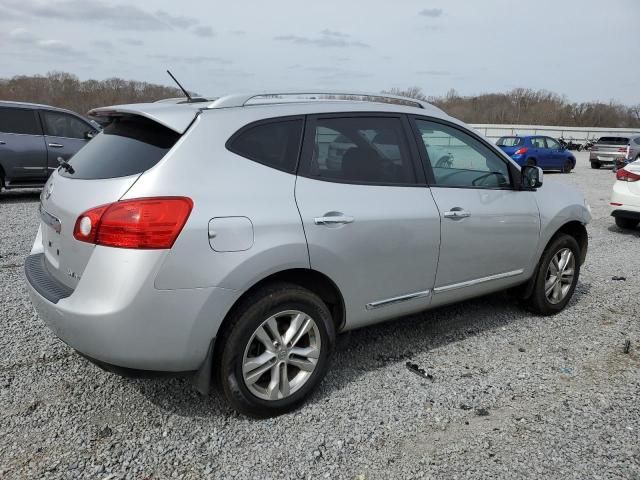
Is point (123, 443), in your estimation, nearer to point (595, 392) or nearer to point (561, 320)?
point (595, 392)

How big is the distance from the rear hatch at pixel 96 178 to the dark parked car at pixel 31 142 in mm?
7476

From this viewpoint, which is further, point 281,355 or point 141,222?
point 281,355

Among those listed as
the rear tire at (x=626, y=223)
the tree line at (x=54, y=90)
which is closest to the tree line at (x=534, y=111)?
the tree line at (x=54, y=90)

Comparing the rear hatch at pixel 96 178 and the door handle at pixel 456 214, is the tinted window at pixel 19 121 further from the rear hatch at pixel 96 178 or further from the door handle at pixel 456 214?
the door handle at pixel 456 214

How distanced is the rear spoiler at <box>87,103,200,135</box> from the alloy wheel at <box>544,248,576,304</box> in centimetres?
335

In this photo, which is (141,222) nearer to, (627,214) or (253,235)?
(253,235)

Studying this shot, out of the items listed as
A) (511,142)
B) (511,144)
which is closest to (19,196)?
(511,144)

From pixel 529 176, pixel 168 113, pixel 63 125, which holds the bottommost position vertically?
pixel 529 176

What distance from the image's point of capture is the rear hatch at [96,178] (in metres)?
2.57

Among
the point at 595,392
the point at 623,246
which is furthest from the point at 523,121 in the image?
the point at 595,392

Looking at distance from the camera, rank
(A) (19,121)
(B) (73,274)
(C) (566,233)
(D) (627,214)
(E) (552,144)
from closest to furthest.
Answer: (B) (73,274), (C) (566,233), (D) (627,214), (A) (19,121), (E) (552,144)

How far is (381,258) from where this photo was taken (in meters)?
3.20

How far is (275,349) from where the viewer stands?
2.85m

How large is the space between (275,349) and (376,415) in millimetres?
727
